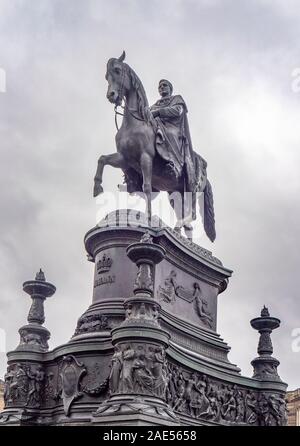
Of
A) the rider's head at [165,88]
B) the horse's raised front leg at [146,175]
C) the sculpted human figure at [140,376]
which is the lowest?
the sculpted human figure at [140,376]

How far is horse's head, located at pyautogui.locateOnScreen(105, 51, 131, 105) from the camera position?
1775 cm

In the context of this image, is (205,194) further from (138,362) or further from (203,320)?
(138,362)

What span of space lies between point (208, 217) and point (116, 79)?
596 centimetres

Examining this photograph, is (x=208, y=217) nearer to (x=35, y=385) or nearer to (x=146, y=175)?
(x=146, y=175)

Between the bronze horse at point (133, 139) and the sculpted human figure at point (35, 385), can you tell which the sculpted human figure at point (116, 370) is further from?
the bronze horse at point (133, 139)

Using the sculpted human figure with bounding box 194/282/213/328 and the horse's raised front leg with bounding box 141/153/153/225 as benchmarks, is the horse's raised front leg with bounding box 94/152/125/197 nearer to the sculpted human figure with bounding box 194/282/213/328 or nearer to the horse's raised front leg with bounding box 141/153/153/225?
the horse's raised front leg with bounding box 141/153/153/225

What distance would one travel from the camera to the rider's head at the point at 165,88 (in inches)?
829

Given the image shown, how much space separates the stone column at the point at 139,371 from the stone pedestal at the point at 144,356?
0.02m

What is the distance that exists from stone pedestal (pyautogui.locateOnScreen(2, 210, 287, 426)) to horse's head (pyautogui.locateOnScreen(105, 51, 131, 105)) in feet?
9.70

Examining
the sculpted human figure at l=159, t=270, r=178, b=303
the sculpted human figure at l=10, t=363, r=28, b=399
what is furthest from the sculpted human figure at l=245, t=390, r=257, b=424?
the sculpted human figure at l=10, t=363, r=28, b=399

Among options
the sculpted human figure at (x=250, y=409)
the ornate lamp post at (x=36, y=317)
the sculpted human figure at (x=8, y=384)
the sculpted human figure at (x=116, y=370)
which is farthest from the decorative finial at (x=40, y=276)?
the sculpted human figure at (x=250, y=409)

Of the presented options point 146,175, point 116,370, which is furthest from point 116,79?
point 116,370

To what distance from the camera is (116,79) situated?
1786 centimetres
